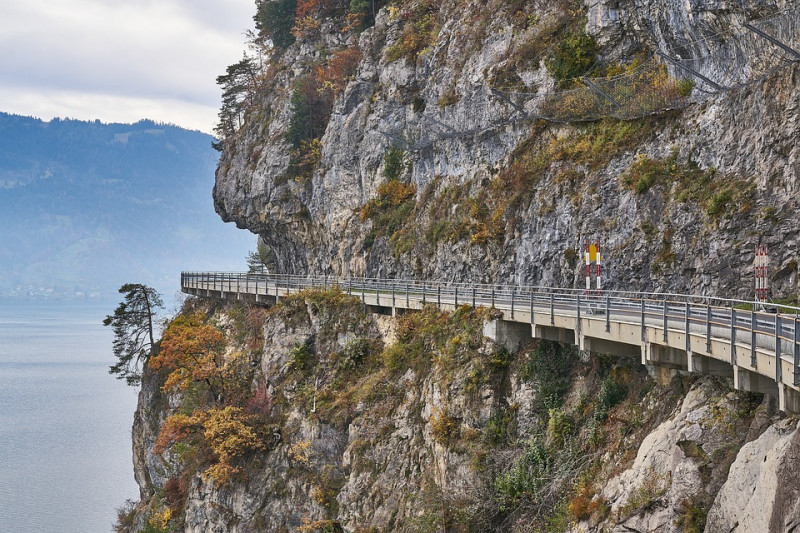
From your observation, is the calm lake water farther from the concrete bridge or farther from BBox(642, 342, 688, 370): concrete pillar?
BBox(642, 342, 688, 370): concrete pillar

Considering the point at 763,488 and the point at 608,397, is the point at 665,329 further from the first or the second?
the point at 763,488

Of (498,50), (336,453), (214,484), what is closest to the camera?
(336,453)

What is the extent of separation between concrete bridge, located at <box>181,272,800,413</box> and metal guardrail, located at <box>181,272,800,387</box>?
0.9 inches

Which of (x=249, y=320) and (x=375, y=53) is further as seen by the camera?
(x=375, y=53)

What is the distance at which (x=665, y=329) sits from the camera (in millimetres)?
16766

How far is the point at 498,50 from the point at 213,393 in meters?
21.7

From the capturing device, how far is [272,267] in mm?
77312

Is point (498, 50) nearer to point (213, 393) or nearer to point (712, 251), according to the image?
point (712, 251)

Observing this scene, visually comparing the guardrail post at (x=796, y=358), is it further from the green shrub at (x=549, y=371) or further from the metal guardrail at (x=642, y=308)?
the green shrub at (x=549, y=371)

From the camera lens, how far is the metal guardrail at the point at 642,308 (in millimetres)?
13602

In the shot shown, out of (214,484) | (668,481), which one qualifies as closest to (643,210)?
Answer: (668,481)

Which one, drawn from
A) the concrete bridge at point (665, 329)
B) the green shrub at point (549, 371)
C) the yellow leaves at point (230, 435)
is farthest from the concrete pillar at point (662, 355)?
the yellow leaves at point (230, 435)

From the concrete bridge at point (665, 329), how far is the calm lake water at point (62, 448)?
3926cm

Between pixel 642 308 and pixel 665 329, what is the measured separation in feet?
4.38
